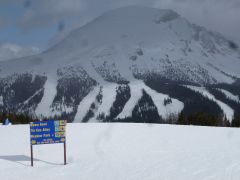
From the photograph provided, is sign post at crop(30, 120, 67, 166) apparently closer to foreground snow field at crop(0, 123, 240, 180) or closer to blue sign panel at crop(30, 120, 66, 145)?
blue sign panel at crop(30, 120, 66, 145)

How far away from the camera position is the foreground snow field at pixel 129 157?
1802cm

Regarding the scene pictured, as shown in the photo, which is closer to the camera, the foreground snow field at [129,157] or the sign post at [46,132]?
the foreground snow field at [129,157]

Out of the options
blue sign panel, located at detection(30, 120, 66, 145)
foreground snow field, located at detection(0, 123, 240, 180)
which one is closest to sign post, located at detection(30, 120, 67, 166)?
blue sign panel, located at detection(30, 120, 66, 145)

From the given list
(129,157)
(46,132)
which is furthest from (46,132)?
(129,157)

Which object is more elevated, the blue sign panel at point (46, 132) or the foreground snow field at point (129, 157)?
the blue sign panel at point (46, 132)

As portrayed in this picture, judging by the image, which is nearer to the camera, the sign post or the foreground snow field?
the foreground snow field

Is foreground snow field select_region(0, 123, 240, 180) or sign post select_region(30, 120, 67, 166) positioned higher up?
sign post select_region(30, 120, 67, 166)

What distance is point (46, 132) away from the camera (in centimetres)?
2144

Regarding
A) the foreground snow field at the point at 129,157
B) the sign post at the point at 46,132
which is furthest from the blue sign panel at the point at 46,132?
the foreground snow field at the point at 129,157

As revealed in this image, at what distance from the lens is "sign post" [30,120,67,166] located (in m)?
21.3

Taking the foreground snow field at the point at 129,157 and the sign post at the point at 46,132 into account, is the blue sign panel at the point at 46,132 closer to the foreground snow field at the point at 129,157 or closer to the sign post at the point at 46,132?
the sign post at the point at 46,132

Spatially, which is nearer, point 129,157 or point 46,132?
point 46,132

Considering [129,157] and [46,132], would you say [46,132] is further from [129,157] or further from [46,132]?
[129,157]

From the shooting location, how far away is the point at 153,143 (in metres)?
28.8
